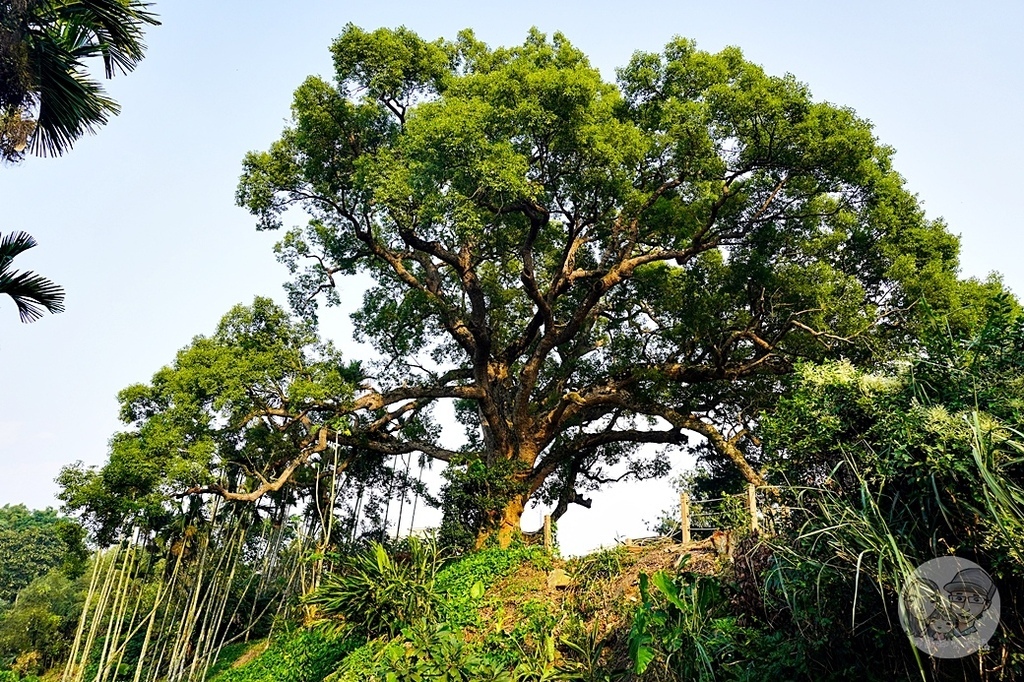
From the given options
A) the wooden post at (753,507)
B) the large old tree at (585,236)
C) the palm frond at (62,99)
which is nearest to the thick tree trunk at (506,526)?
the large old tree at (585,236)

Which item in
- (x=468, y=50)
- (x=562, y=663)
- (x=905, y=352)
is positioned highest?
(x=468, y=50)

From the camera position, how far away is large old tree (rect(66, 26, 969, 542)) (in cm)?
1098

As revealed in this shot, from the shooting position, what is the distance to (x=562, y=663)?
23.7 ft

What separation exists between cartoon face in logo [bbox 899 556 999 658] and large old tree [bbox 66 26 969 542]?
7.45 m

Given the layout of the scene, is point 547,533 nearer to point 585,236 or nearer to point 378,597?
point 378,597

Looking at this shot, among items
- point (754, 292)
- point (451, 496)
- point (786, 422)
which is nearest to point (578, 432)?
point (451, 496)

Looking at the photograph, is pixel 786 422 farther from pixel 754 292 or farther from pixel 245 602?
pixel 245 602

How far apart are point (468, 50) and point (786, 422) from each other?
34.8 ft

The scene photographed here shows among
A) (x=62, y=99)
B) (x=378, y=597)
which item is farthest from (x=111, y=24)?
(x=378, y=597)

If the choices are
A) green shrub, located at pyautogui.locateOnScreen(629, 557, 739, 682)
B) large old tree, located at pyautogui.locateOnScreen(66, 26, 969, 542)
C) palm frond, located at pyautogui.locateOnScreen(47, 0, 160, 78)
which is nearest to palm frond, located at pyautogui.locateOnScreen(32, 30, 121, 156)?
palm frond, located at pyautogui.locateOnScreen(47, 0, 160, 78)

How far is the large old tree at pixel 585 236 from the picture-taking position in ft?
36.0

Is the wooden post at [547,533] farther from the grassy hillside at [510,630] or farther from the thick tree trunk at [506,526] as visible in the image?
the thick tree trunk at [506,526]

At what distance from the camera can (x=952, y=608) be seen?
3.85 meters

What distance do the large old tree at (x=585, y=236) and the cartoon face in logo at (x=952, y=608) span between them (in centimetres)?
745
